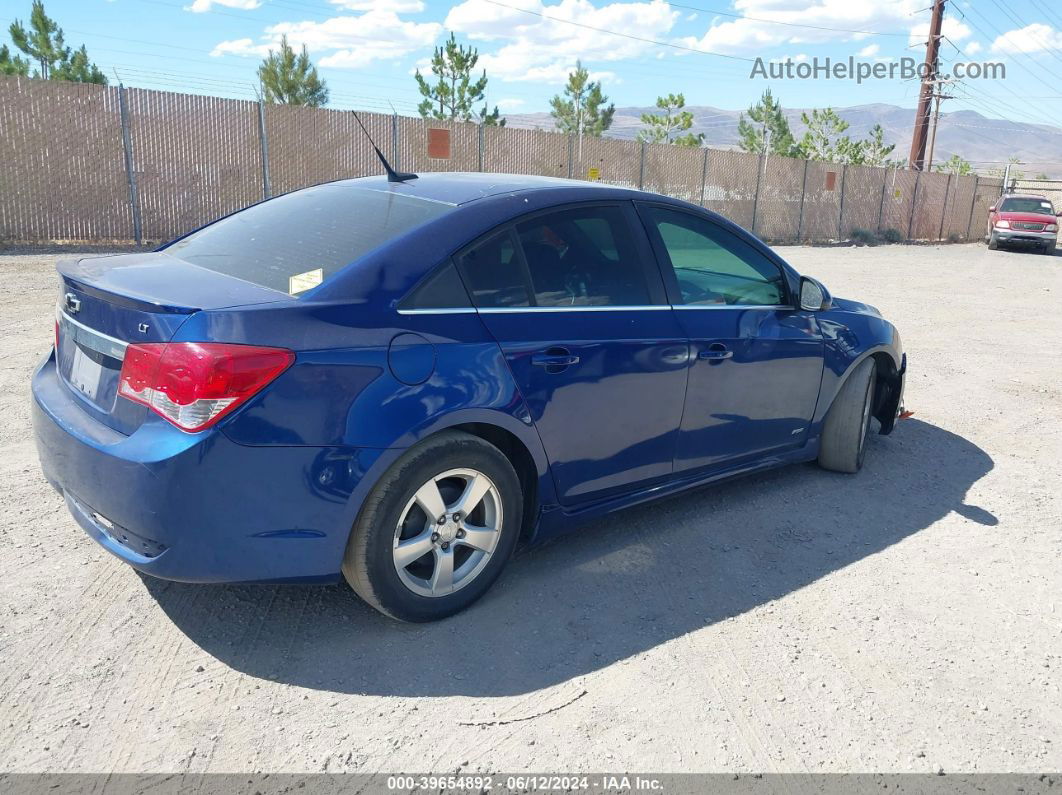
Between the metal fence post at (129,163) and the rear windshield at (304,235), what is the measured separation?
1319 cm

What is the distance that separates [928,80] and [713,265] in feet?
134

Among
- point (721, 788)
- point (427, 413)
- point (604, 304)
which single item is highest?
point (604, 304)

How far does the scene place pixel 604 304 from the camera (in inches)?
143

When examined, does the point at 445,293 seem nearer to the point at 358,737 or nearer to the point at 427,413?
the point at 427,413

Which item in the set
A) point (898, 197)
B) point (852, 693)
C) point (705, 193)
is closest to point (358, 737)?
point (852, 693)

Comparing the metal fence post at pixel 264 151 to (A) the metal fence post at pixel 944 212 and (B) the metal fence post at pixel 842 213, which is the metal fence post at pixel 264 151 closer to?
(B) the metal fence post at pixel 842 213

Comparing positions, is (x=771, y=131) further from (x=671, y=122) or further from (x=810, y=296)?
(x=810, y=296)

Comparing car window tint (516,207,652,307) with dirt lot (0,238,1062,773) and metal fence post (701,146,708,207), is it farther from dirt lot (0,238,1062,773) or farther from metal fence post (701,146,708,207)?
metal fence post (701,146,708,207)

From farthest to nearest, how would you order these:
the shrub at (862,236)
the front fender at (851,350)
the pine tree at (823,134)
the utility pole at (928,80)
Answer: the pine tree at (823,134), the utility pole at (928,80), the shrub at (862,236), the front fender at (851,350)

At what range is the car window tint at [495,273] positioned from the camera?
325 cm

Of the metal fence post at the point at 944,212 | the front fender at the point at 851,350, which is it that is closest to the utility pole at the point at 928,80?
the metal fence post at the point at 944,212

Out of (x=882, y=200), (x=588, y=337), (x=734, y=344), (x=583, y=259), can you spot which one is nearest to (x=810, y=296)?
(x=734, y=344)

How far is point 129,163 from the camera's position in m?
15.4

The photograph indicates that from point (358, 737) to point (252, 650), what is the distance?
2.13 ft
